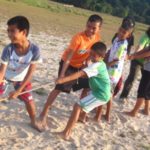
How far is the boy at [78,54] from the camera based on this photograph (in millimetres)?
6184

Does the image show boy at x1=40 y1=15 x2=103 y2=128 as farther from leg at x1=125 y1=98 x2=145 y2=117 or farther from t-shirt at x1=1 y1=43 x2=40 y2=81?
leg at x1=125 y1=98 x2=145 y2=117

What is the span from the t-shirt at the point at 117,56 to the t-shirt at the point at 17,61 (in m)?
1.47

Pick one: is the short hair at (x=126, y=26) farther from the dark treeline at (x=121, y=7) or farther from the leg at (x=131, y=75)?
the dark treeline at (x=121, y=7)

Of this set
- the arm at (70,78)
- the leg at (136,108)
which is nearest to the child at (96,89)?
the arm at (70,78)

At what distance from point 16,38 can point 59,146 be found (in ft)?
5.08

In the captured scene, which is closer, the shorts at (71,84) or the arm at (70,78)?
the arm at (70,78)

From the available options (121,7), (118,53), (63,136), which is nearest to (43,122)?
(63,136)

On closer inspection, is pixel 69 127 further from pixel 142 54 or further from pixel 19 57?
pixel 142 54

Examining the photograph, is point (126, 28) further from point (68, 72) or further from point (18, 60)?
point (18, 60)

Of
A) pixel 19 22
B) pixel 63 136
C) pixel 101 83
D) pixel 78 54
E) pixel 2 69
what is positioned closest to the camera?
pixel 19 22

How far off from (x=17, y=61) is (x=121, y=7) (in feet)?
208

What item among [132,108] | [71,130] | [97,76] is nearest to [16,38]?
[97,76]

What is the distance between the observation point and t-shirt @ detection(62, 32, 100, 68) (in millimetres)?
6199

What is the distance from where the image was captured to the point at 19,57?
564 cm
